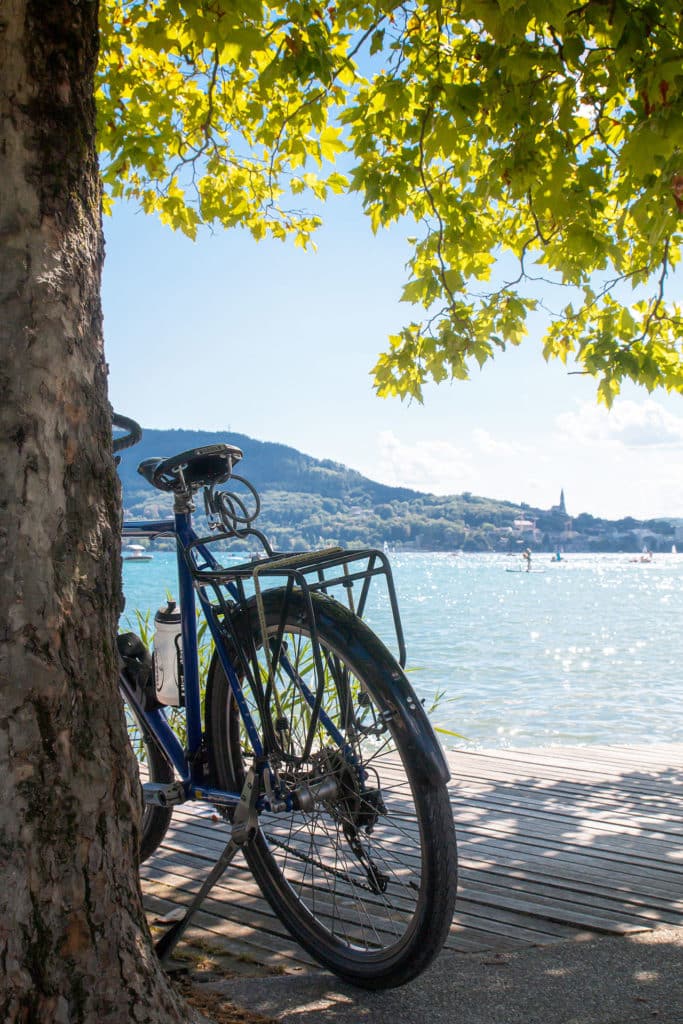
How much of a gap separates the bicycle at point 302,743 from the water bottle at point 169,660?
11 millimetres

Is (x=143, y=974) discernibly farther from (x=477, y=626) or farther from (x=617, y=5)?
(x=477, y=626)

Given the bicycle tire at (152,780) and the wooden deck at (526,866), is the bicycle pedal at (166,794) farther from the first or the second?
the wooden deck at (526,866)

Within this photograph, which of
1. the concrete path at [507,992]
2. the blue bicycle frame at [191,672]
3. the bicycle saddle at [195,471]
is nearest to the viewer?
the concrete path at [507,992]

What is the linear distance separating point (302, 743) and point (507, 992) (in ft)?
2.39

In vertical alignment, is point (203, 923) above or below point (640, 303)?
below

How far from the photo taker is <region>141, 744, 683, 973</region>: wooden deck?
246 centimetres

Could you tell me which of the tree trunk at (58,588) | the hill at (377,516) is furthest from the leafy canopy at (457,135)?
the hill at (377,516)

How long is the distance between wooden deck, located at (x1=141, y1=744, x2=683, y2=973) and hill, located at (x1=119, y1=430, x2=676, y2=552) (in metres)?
37.0

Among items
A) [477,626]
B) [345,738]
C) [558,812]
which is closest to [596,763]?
[558,812]

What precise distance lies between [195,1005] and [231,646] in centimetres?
79

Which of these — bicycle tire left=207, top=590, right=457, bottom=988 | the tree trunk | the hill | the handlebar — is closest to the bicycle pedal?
bicycle tire left=207, top=590, right=457, bottom=988

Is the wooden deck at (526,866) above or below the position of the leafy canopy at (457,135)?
below

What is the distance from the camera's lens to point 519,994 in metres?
2.01

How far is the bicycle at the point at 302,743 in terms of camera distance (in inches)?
76.3
